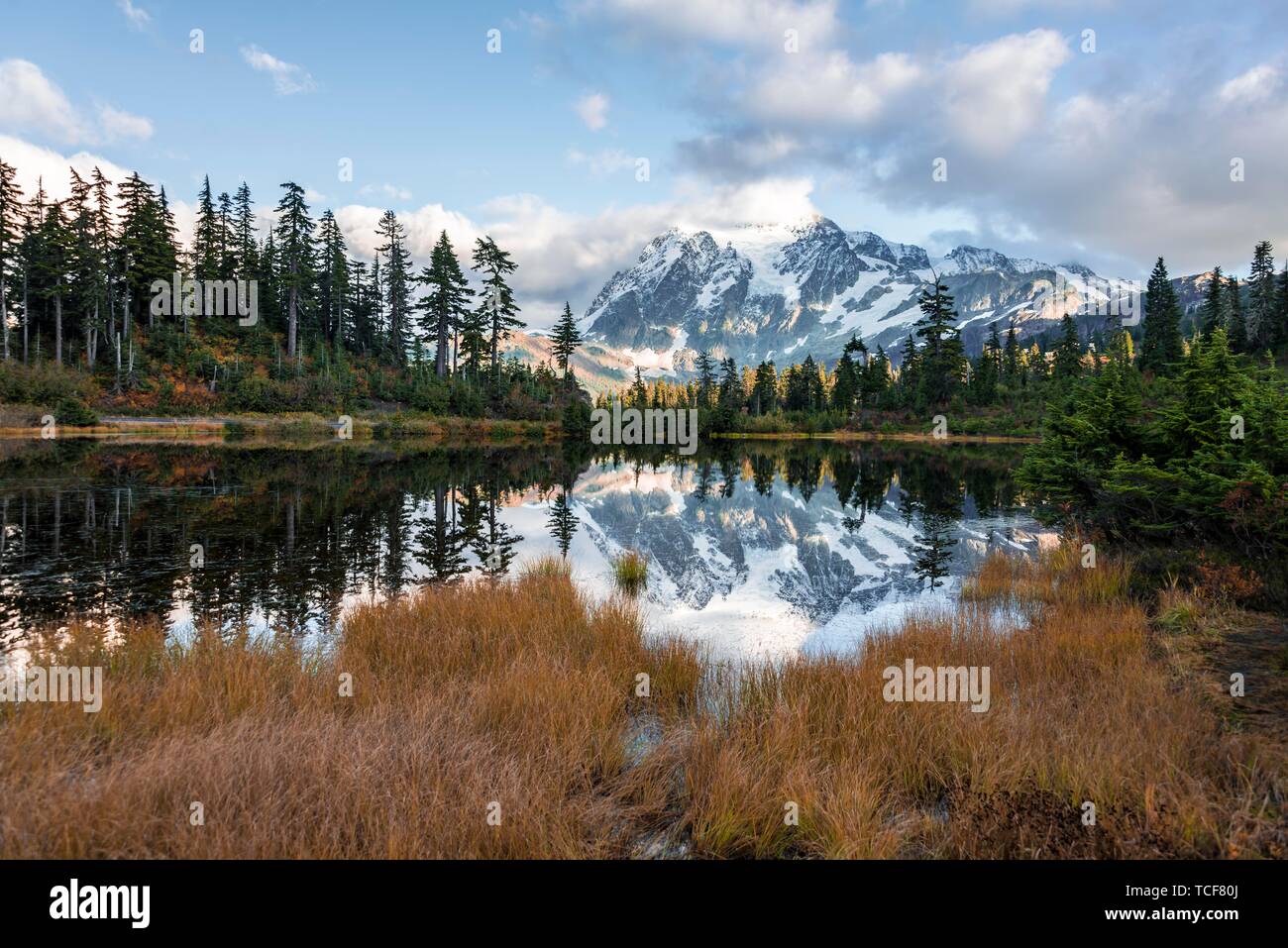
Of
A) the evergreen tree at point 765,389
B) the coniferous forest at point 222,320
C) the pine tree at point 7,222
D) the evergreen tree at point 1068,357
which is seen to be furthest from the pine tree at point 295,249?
the evergreen tree at point 1068,357

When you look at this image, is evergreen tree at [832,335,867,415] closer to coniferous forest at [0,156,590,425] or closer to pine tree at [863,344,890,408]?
pine tree at [863,344,890,408]

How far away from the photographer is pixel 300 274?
61.7m

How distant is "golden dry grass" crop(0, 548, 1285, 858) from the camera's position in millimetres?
3201

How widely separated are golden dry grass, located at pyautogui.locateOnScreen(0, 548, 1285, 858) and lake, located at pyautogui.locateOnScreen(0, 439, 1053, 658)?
2.18 metres

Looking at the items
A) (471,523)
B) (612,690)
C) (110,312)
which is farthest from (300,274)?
(612,690)

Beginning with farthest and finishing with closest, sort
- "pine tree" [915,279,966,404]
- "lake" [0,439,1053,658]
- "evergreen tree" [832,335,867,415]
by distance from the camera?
1. "evergreen tree" [832,335,867,415]
2. "pine tree" [915,279,966,404]
3. "lake" [0,439,1053,658]

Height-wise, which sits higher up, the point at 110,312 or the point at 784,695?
the point at 110,312

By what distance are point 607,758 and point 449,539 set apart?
11204 millimetres

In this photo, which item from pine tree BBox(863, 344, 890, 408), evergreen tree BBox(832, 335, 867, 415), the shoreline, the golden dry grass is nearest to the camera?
the golden dry grass

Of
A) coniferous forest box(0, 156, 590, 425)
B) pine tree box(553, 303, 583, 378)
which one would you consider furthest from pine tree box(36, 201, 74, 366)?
pine tree box(553, 303, 583, 378)

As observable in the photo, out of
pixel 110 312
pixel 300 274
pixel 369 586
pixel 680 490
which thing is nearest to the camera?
pixel 369 586

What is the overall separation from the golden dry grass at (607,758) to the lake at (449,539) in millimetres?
2182
